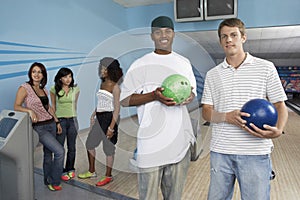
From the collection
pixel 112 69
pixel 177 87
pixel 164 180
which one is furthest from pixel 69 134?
pixel 177 87

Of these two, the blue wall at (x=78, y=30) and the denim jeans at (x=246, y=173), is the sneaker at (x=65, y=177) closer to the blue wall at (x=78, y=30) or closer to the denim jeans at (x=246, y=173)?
the blue wall at (x=78, y=30)

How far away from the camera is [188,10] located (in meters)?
4.18

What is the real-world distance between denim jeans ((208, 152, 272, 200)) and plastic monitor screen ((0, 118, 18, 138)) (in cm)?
103

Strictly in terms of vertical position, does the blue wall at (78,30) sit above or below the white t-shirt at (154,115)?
above

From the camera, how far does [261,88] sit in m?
1.08

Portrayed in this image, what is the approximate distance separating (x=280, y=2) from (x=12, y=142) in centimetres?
428

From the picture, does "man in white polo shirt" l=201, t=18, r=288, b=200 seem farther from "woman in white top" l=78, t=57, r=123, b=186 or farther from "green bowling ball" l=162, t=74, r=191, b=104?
"woman in white top" l=78, t=57, r=123, b=186

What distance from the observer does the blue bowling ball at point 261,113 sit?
1.01 metres

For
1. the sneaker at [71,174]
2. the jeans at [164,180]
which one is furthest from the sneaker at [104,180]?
the jeans at [164,180]

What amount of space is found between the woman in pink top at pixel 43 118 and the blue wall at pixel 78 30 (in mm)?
724

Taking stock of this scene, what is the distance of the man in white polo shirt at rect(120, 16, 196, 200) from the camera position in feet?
3.85

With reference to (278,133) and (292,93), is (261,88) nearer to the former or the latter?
(278,133)

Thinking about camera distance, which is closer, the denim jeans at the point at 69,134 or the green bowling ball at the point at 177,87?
the green bowling ball at the point at 177,87

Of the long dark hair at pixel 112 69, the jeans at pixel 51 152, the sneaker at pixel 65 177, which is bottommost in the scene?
the sneaker at pixel 65 177
